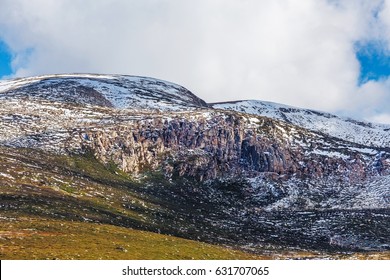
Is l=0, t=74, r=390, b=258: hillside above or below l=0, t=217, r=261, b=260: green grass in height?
above

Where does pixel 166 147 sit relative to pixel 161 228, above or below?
above

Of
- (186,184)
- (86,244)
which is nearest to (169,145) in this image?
(186,184)

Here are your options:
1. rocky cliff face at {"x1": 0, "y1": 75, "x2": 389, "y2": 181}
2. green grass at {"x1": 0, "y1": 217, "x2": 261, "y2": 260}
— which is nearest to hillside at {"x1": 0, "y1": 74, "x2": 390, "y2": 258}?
rocky cliff face at {"x1": 0, "y1": 75, "x2": 389, "y2": 181}

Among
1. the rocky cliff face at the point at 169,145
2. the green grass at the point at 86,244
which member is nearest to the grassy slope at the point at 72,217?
the green grass at the point at 86,244

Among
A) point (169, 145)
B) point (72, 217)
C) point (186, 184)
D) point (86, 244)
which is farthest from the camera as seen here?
point (169, 145)

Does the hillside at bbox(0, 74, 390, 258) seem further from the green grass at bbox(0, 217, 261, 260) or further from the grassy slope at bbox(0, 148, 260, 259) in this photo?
the green grass at bbox(0, 217, 261, 260)

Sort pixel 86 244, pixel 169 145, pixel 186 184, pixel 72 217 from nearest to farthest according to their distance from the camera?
1. pixel 86 244
2. pixel 72 217
3. pixel 186 184
4. pixel 169 145

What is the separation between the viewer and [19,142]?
464ft

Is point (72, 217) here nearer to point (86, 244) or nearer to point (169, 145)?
point (86, 244)

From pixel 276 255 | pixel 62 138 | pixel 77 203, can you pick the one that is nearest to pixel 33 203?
pixel 77 203

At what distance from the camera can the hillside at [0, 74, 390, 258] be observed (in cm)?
9350

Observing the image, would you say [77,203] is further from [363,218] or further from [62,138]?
[363,218]

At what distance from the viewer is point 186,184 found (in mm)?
159375

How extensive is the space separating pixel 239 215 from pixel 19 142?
7471 cm
